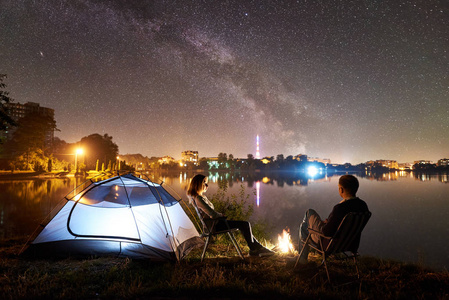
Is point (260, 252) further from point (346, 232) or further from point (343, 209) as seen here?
point (343, 209)

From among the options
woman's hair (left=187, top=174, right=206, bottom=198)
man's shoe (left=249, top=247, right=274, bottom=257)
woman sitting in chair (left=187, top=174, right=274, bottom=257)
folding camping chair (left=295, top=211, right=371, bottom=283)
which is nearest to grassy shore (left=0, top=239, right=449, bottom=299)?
man's shoe (left=249, top=247, right=274, bottom=257)

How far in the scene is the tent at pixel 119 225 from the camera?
18.5 feet

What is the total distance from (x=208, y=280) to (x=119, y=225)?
2.80 metres

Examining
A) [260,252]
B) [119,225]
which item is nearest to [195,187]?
[260,252]

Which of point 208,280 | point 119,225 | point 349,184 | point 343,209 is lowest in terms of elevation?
point 208,280

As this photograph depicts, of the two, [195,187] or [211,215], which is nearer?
[211,215]

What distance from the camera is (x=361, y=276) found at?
4410 millimetres

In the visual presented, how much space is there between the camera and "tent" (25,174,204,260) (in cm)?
564

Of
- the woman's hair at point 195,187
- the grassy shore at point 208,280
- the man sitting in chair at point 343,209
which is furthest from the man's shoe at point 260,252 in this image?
the woman's hair at point 195,187

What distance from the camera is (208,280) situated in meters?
4.20

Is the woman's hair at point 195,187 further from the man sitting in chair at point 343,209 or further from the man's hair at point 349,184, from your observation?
the man's hair at point 349,184

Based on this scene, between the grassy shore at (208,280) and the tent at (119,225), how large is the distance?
323mm

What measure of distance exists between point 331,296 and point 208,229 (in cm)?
249

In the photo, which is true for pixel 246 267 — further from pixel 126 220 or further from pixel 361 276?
pixel 126 220
